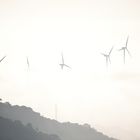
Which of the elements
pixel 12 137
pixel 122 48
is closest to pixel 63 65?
pixel 122 48

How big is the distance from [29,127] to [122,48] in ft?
219

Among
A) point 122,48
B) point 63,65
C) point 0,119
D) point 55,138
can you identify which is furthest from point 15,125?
point 122,48

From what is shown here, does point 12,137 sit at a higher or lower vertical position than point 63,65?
lower

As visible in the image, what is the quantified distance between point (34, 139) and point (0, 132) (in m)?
20.9

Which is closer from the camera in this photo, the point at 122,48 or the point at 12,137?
the point at 122,48

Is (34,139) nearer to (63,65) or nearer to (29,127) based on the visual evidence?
(29,127)

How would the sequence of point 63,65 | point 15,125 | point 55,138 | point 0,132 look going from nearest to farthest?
point 63,65 < point 0,132 < point 15,125 < point 55,138

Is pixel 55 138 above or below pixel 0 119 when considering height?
below

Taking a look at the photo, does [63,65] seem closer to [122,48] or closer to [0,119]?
[122,48]

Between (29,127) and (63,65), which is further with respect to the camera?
(29,127)

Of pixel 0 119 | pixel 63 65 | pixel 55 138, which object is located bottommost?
pixel 55 138

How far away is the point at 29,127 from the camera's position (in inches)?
6944

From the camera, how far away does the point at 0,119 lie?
167250 mm

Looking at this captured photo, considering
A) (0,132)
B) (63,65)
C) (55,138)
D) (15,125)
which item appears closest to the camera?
(63,65)
